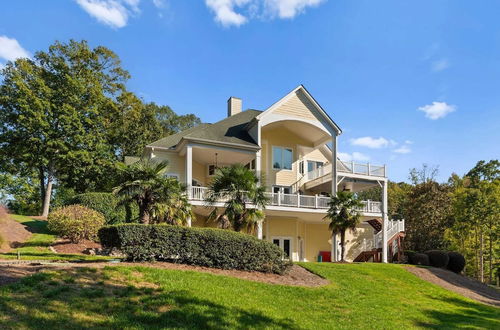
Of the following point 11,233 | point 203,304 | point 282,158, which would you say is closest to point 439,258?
point 282,158

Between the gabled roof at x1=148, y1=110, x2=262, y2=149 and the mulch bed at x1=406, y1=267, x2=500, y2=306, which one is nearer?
the mulch bed at x1=406, y1=267, x2=500, y2=306

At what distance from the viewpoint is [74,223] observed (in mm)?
19547

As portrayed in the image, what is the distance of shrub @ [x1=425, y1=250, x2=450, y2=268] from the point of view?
82.4 ft

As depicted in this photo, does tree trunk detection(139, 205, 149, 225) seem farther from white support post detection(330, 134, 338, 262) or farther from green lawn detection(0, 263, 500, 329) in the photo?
white support post detection(330, 134, 338, 262)

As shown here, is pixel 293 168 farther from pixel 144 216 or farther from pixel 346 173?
pixel 144 216

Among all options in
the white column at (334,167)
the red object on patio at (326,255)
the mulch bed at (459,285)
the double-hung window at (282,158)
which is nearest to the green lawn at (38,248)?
the double-hung window at (282,158)

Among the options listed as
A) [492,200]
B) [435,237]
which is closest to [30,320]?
[492,200]

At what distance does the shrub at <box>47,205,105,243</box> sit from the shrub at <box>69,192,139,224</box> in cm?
224

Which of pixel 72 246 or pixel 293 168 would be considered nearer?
pixel 72 246

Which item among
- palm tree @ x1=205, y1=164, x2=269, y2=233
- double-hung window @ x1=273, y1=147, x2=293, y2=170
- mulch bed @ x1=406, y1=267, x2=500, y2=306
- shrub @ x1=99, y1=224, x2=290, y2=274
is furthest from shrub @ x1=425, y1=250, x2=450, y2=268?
shrub @ x1=99, y1=224, x2=290, y2=274

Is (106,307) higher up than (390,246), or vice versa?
(106,307)

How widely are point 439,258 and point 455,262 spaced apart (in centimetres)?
118

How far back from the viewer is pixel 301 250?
27.5m

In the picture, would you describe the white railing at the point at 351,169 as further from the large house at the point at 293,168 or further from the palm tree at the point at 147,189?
the palm tree at the point at 147,189
